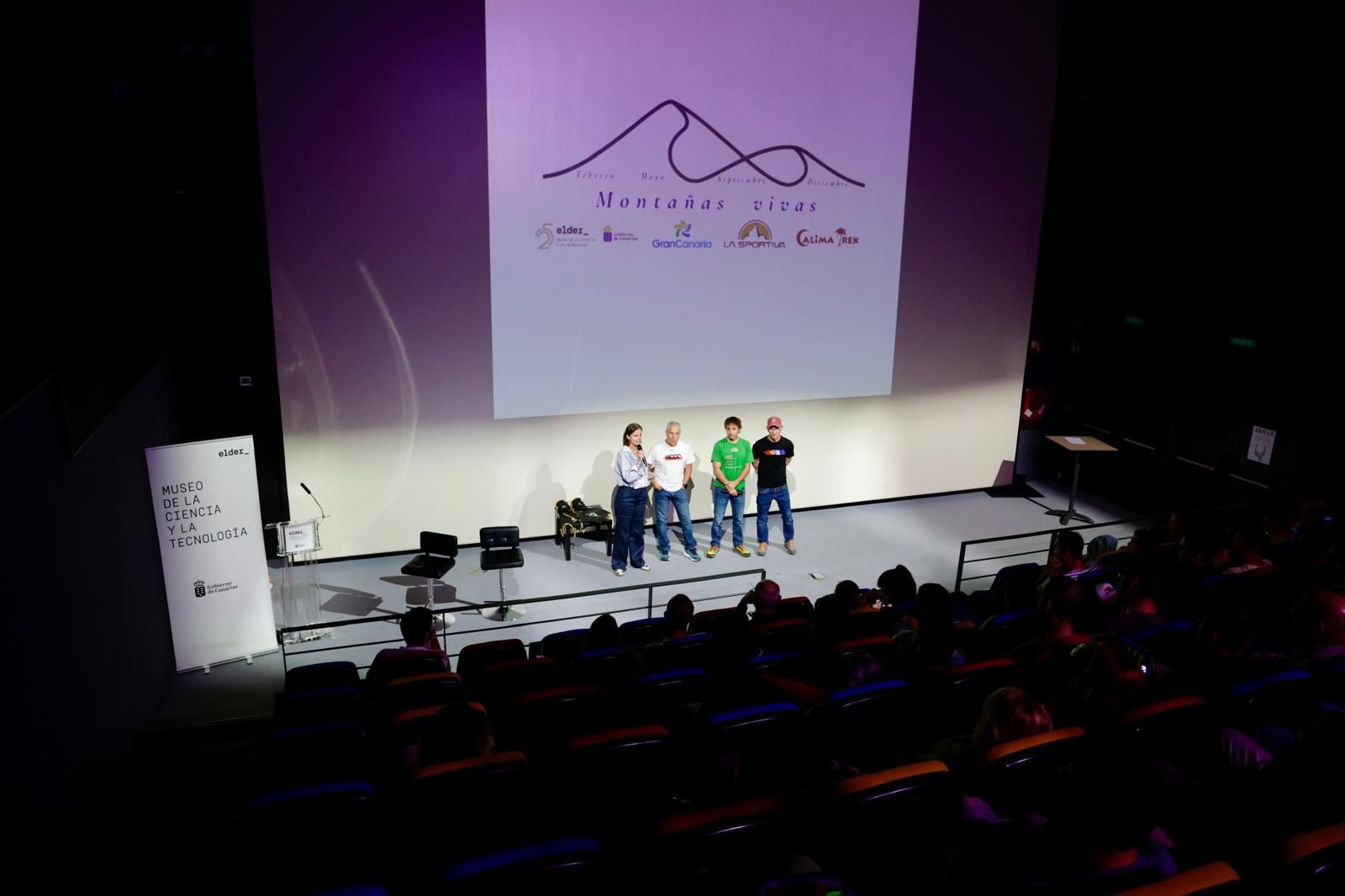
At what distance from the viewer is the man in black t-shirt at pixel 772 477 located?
8.59m

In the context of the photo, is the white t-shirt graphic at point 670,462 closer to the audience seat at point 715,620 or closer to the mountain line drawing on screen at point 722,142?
the mountain line drawing on screen at point 722,142

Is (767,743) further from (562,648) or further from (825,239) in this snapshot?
(825,239)

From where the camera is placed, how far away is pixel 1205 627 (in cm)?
462

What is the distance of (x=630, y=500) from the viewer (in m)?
8.26

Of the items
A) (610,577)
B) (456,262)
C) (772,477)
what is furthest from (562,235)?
(610,577)

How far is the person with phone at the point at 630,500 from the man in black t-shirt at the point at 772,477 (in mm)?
1083

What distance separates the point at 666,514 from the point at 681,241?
2541 millimetres

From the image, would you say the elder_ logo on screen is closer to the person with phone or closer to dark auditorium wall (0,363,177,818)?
the person with phone

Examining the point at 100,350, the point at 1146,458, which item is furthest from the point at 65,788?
the point at 1146,458

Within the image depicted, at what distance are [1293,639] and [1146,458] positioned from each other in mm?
6921

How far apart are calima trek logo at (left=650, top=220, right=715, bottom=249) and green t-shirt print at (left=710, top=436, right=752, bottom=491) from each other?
1.84 m

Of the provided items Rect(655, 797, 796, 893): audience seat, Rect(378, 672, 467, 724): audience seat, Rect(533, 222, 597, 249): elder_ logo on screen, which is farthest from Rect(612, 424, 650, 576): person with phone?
Rect(655, 797, 796, 893): audience seat

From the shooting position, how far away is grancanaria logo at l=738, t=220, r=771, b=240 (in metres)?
8.77

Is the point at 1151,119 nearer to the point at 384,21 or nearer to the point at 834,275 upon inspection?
the point at 834,275
